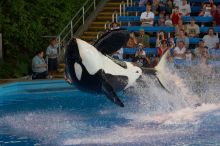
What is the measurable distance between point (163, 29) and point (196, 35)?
95 cm

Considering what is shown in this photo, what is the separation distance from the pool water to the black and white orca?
720 mm

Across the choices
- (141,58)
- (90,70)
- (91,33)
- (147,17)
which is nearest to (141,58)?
(141,58)

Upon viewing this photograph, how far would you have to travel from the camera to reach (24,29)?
18.6 m

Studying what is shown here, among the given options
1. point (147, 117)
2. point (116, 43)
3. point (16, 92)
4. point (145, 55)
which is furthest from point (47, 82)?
point (116, 43)

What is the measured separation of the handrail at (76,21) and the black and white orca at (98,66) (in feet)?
28.7

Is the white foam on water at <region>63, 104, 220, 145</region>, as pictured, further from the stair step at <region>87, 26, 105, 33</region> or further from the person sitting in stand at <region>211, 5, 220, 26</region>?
the stair step at <region>87, 26, 105, 33</region>

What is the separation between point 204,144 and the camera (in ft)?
29.0

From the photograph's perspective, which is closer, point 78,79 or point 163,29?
point 78,79

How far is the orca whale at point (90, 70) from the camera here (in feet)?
29.6

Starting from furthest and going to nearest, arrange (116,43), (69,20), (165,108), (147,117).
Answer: (69,20)
(165,108)
(147,117)
(116,43)

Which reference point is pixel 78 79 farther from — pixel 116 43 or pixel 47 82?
pixel 47 82

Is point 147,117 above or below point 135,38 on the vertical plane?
below

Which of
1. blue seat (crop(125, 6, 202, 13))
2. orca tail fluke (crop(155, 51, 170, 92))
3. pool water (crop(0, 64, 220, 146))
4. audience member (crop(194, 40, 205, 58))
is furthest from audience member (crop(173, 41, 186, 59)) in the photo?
orca tail fluke (crop(155, 51, 170, 92))

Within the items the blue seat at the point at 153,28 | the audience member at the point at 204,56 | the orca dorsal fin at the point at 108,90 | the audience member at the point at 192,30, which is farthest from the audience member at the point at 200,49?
the orca dorsal fin at the point at 108,90
